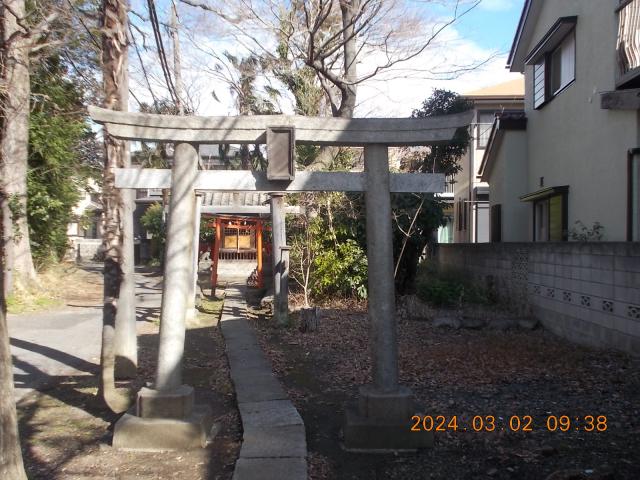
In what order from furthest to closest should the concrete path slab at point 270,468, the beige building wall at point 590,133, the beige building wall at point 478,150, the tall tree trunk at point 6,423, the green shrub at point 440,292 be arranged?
the beige building wall at point 478,150 → the green shrub at point 440,292 → the beige building wall at point 590,133 → the concrete path slab at point 270,468 → the tall tree trunk at point 6,423

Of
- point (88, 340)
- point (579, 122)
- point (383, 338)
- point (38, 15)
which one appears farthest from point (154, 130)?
point (38, 15)

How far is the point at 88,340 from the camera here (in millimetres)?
9461

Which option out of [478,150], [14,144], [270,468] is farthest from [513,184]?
[14,144]

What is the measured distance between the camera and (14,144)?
42.9ft

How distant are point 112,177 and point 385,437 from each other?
3.61 metres

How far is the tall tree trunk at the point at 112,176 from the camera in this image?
19.1 feet

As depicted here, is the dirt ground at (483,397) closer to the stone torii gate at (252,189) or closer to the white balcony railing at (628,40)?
the stone torii gate at (252,189)

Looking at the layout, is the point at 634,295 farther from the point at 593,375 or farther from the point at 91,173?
the point at 91,173

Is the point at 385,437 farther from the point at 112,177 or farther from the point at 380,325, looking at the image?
the point at 112,177

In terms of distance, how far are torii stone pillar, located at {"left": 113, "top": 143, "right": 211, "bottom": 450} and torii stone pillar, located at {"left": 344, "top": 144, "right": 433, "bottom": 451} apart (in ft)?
4.42

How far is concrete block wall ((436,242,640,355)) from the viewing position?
6.77 meters

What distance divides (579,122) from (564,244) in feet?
11.1

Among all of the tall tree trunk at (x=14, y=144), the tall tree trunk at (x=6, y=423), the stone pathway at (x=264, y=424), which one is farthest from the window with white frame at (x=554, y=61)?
the tall tree trunk at (x=14, y=144)
